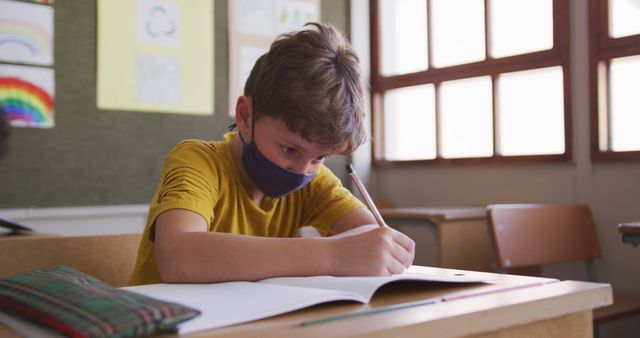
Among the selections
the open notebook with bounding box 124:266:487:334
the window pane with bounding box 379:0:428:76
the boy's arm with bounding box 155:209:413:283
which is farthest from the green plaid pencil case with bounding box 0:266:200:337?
the window pane with bounding box 379:0:428:76

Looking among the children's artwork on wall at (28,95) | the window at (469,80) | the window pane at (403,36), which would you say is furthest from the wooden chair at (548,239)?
the children's artwork on wall at (28,95)

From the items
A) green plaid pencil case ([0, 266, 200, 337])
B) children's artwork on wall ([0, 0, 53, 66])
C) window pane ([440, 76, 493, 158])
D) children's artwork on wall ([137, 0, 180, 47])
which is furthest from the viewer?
window pane ([440, 76, 493, 158])

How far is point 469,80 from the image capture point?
3.55 m

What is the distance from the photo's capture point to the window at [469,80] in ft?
10.5

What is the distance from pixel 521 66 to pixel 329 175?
6.88 ft

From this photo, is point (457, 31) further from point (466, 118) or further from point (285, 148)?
point (285, 148)

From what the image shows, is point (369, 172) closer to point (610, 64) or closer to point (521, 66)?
point (521, 66)

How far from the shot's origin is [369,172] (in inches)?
163

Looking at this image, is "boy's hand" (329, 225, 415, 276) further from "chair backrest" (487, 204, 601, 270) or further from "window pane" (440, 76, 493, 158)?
"window pane" (440, 76, 493, 158)

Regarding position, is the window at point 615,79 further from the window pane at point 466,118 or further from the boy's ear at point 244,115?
the boy's ear at point 244,115

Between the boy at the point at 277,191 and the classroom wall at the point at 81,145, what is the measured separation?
1.94m

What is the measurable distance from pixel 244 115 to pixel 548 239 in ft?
5.40

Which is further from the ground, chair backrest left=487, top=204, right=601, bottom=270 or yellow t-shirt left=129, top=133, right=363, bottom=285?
yellow t-shirt left=129, top=133, right=363, bottom=285

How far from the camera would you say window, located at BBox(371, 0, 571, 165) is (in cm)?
319
